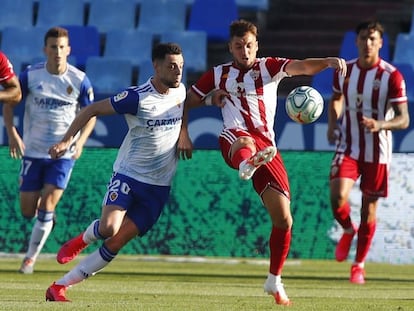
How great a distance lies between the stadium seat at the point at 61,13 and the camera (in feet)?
60.4

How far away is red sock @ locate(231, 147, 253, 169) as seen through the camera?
8820 mm

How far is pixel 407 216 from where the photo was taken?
13758mm

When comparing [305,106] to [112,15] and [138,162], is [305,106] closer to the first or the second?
[138,162]

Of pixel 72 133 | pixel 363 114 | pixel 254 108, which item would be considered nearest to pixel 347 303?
pixel 254 108

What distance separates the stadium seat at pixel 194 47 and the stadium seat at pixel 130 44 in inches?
18.8

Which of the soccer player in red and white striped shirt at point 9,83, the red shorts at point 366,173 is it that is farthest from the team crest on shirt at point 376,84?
the soccer player in red and white striped shirt at point 9,83

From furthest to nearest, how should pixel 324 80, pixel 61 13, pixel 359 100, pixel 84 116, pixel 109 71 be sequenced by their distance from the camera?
pixel 61 13 → pixel 109 71 → pixel 324 80 → pixel 359 100 → pixel 84 116

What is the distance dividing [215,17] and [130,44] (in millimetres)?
1303

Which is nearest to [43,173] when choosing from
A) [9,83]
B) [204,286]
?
[204,286]

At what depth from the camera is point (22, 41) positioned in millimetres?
17984

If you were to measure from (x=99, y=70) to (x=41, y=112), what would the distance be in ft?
17.2

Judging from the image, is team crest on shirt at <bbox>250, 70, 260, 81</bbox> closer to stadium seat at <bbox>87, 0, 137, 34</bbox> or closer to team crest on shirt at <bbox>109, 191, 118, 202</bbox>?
team crest on shirt at <bbox>109, 191, 118, 202</bbox>

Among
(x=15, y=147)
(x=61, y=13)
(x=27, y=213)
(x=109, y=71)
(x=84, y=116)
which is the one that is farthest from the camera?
(x=61, y=13)

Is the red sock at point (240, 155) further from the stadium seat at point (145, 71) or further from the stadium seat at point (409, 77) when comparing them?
the stadium seat at point (145, 71)
